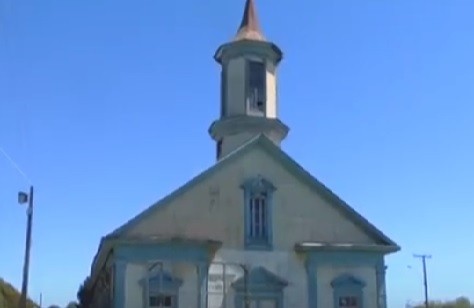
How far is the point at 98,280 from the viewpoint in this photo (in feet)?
109

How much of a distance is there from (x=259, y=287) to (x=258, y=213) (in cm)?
244

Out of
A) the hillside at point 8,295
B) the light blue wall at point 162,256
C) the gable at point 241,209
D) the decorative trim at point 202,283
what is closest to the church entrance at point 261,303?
the decorative trim at point 202,283

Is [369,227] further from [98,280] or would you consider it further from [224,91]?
[98,280]

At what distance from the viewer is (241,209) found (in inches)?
1078

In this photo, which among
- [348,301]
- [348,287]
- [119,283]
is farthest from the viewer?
[348,287]

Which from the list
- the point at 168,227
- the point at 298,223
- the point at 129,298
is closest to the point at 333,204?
the point at 298,223

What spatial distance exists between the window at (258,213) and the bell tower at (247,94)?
3.32 metres

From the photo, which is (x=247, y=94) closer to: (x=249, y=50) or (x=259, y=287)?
(x=249, y=50)

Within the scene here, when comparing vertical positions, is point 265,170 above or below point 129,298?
above

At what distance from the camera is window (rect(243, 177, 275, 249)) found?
2725cm

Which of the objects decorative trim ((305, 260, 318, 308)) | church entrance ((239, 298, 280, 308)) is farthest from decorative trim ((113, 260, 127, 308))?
decorative trim ((305, 260, 318, 308))

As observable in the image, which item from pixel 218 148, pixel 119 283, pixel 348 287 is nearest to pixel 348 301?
pixel 348 287

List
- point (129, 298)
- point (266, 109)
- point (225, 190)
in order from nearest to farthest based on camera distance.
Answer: point (129, 298) < point (225, 190) < point (266, 109)

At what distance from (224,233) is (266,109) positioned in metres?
6.19
